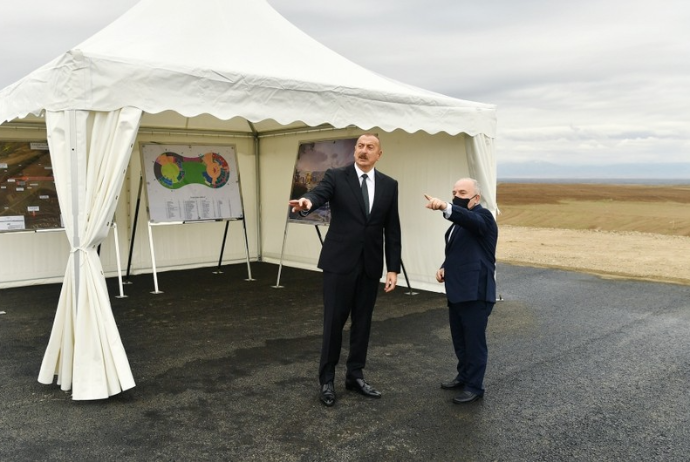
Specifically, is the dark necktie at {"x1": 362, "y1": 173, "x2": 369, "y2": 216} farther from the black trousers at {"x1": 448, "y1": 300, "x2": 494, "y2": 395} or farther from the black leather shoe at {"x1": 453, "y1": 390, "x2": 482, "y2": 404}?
the black leather shoe at {"x1": 453, "y1": 390, "x2": 482, "y2": 404}

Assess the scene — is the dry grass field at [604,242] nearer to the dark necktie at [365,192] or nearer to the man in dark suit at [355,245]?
the man in dark suit at [355,245]

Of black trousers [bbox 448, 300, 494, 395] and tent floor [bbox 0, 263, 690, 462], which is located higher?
black trousers [bbox 448, 300, 494, 395]

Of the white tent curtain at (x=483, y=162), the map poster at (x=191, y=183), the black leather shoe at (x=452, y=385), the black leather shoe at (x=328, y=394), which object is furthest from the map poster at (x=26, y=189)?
the black leather shoe at (x=452, y=385)

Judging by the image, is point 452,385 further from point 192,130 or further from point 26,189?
point 192,130

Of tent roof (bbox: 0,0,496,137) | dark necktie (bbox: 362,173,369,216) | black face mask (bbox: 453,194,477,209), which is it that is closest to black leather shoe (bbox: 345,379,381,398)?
dark necktie (bbox: 362,173,369,216)

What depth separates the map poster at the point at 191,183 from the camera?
7855 mm

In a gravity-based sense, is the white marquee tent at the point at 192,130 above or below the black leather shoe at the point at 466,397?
above

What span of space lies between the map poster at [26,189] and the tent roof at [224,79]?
243 centimetres

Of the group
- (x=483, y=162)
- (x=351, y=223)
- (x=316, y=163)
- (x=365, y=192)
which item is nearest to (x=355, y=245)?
(x=351, y=223)

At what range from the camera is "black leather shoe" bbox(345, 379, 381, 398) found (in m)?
3.91

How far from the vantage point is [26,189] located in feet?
24.7

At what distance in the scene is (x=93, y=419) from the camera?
3539 mm

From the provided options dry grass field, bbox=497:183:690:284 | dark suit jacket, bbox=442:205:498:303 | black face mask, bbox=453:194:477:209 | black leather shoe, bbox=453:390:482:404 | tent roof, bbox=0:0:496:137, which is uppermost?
tent roof, bbox=0:0:496:137

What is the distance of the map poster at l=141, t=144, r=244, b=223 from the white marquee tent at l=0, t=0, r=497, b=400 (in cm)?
55
